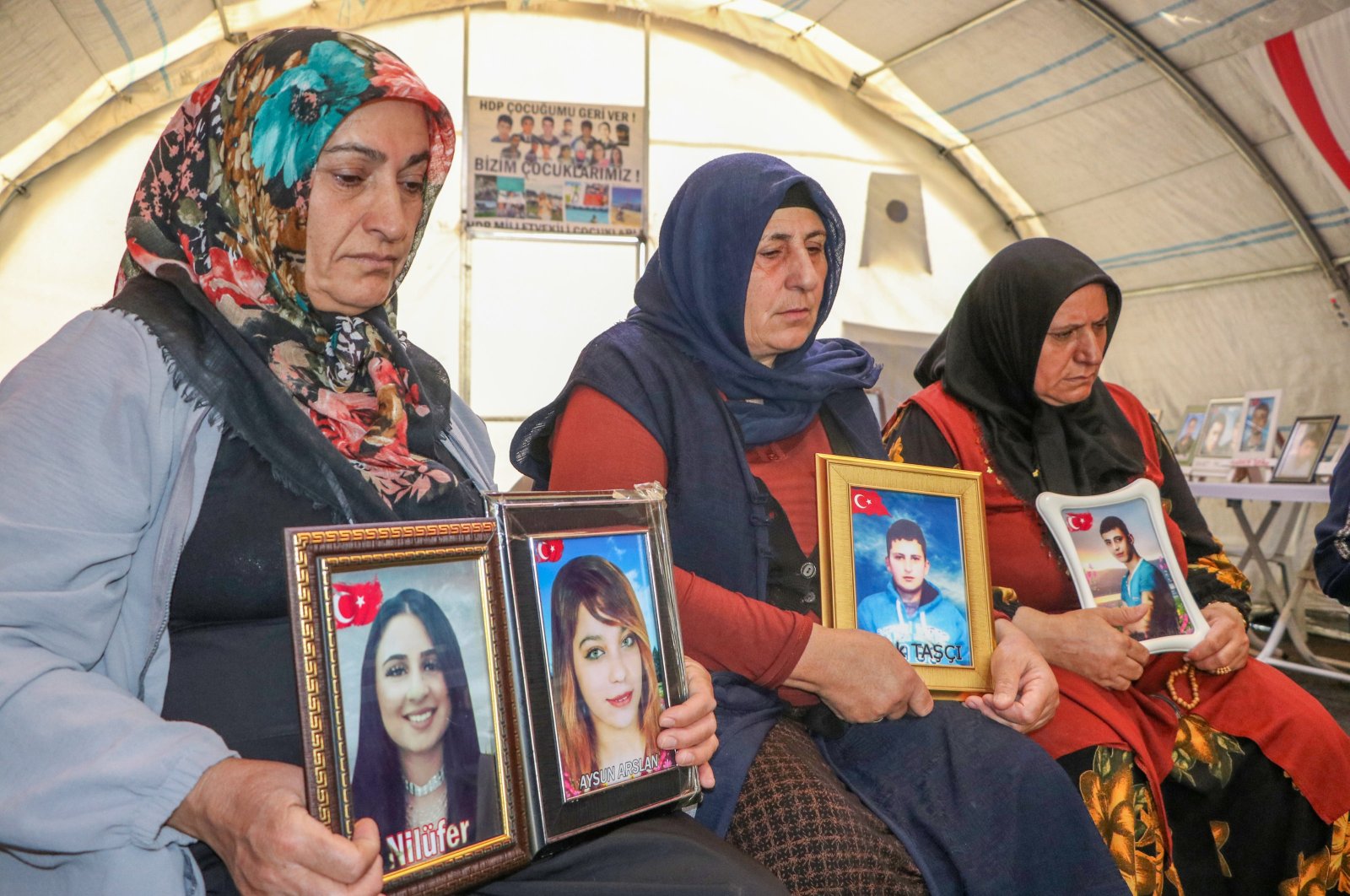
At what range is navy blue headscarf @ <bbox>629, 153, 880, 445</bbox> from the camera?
1.88 metres

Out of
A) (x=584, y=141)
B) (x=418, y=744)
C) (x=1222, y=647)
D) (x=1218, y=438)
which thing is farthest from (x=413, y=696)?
(x=1218, y=438)

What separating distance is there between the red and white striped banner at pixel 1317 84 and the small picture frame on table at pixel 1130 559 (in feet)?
10.8

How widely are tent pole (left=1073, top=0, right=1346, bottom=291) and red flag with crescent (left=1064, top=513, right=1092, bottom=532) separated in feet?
12.8

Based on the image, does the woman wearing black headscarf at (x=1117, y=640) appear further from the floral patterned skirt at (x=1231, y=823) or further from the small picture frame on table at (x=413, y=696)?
the small picture frame on table at (x=413, y=696)

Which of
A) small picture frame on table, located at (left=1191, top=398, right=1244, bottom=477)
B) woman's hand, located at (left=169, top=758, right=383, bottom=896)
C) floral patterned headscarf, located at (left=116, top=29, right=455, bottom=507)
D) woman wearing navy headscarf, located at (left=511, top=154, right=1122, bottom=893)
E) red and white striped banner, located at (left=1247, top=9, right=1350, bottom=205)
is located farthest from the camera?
small picture frame on table, located at (left=1191, top=398, right=1244, bottom=477)

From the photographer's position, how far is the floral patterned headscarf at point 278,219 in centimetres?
137

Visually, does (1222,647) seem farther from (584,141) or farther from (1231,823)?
(584,141)

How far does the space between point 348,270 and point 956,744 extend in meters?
1.14

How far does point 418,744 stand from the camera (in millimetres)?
1009

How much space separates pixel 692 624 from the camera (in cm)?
159

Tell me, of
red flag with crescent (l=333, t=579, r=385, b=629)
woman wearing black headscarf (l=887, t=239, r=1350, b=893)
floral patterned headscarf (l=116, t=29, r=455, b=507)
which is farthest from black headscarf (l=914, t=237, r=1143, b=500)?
red flag with crescent (l=333, t=579, r=385, b=629)

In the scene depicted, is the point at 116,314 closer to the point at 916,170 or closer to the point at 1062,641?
the point at 1062,641

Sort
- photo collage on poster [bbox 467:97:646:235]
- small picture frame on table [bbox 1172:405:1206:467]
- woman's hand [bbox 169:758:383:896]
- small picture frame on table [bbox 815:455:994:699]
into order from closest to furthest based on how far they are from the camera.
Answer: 1. woman's hand [bbox 169:758:383:896]
2. small picture frame on table [bbox 815:455:994:699]
3. photo collage on poster [bbox 467:97:646:235]
4. small picture frame on table [bbox 1172:405:1206:467]

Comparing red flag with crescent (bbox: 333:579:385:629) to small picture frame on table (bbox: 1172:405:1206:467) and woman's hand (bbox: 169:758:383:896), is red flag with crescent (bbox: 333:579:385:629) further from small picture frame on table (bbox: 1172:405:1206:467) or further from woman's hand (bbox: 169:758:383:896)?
small picture frame on table (bbox: 1172:405:1206:467)
